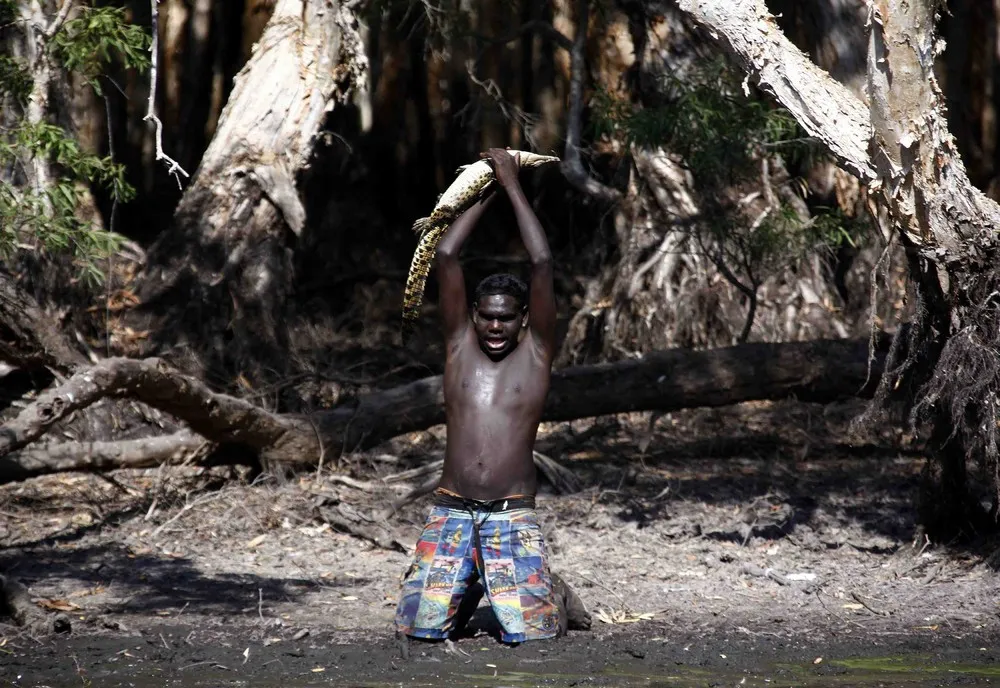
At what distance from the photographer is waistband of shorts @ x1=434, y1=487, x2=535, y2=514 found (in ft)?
17.5

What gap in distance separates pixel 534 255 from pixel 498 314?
31 centimetres

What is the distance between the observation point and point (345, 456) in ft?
27.8

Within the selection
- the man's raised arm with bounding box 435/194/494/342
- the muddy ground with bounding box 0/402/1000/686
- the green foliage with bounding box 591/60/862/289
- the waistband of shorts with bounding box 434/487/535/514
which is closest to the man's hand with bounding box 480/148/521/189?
the man's raised arm with bounding box 435/194/494/342

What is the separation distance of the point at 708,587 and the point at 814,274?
5.02m

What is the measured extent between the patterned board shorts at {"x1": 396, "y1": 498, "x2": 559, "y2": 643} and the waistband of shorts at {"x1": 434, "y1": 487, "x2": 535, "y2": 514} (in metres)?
0.02

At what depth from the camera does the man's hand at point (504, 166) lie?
538 cm

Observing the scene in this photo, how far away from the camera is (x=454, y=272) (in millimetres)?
5480

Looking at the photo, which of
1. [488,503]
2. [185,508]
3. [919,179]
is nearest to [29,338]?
[185,508]

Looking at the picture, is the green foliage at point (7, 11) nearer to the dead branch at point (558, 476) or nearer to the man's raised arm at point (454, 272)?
the man's raised arm at point (454, 272)

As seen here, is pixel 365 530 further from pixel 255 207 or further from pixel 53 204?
pixel 255 207

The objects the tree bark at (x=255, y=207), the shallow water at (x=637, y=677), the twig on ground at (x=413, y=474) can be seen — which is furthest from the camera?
the tree bark at (x=255, y=207)

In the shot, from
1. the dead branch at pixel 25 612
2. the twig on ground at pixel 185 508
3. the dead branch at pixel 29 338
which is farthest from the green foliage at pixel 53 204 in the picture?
the dead branch at pixel 25 612

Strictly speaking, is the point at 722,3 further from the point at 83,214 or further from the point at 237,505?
the point at 83,214

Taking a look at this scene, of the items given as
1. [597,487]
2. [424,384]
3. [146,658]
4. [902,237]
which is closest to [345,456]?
[424,384]
